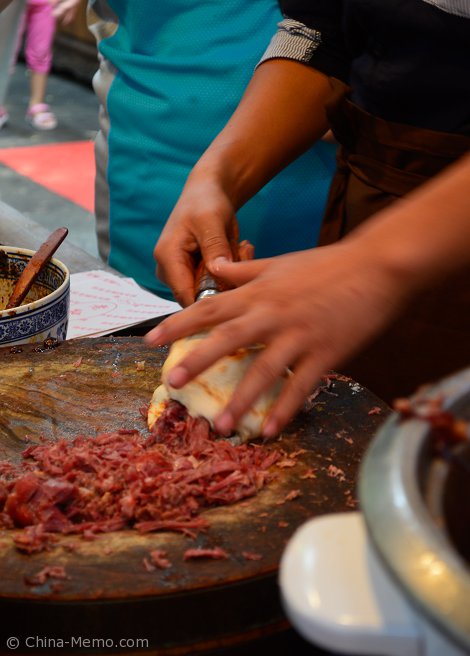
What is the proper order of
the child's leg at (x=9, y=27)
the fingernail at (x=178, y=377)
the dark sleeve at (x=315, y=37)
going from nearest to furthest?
the fingernail at (x=178, y=377), the dark sleeve at (x=315, y=37), the child's leg at (x=9, y=27)

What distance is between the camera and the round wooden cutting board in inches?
39.7

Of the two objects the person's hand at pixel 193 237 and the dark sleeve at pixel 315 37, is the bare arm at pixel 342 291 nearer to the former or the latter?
the person's hand at pixel 193 237

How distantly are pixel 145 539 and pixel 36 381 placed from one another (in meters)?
0.62

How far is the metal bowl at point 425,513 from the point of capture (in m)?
0.50

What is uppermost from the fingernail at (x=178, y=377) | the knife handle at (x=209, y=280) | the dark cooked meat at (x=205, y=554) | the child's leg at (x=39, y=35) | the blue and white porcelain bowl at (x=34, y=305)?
the fingernail at (x=178, y=377)

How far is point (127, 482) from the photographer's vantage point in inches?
51.6

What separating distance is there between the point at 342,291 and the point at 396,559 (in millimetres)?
595

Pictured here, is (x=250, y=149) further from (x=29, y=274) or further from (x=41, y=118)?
(x=41, y=118)

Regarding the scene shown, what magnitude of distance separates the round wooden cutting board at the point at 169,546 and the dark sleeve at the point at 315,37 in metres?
0.93

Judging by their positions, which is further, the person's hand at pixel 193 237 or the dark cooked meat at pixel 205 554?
the person's hand at pixel 193 237

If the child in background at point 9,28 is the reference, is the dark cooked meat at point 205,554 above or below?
above

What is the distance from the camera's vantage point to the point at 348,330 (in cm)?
110

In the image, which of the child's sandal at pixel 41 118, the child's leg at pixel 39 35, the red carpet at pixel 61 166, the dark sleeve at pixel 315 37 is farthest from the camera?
the child's leg at pixel 39 35

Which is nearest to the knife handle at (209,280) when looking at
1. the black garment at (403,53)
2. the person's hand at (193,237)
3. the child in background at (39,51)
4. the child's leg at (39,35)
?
the person's hand at (193,237)
